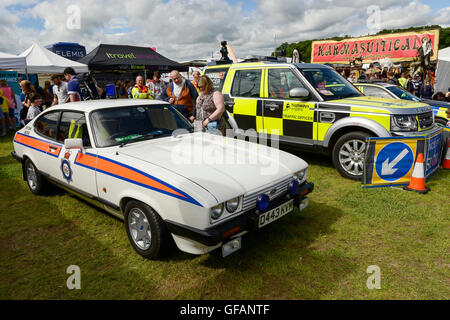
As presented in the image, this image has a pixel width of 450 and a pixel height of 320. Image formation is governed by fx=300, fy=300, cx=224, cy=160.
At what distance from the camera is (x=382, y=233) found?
3.46 m

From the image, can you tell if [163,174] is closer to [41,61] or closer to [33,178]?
[33,178]

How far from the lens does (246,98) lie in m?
6.22

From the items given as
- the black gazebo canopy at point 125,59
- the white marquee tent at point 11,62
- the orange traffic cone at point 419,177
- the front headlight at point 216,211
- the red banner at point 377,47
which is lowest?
the orange traffic cone at point 419,177

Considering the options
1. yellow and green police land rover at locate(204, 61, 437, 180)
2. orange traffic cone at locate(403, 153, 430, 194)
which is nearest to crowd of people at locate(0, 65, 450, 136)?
yellow and green police land rover at locate(204, 61, 437, 180)

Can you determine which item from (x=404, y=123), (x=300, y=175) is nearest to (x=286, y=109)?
(x=404, y=123)

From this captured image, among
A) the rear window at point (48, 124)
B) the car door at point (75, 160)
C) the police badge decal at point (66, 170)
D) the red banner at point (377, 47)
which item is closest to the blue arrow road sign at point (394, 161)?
the car door at point (75, 160)

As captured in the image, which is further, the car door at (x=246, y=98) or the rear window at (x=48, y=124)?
the car door at (x=246, y=98)

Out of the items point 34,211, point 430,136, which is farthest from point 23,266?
point 430,136

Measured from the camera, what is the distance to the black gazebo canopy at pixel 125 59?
14.8 metres

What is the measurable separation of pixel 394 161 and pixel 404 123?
0.62 metres

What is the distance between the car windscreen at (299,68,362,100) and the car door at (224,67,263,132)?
964 millimetres

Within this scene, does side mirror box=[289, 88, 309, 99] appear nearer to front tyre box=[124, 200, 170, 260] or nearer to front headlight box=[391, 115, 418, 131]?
front headlight box=[391, 115, 418, 131]

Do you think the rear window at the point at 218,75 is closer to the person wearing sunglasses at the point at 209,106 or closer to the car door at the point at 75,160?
the person wearing sunglasses at the point at 209,106
